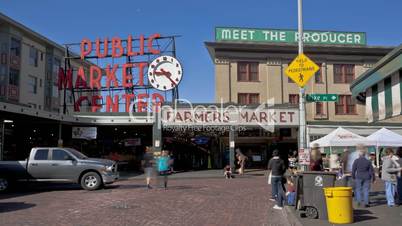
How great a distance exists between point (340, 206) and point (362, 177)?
10.5 ft

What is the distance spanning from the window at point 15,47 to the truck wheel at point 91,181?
103 feet

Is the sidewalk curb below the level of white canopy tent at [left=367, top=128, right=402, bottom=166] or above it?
below

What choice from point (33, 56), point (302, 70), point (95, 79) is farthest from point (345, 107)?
point (33, 56)

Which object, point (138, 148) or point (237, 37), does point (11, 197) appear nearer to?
point (138, 148)

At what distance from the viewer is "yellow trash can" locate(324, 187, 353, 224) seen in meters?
10.3

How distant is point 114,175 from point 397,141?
15.0 meters

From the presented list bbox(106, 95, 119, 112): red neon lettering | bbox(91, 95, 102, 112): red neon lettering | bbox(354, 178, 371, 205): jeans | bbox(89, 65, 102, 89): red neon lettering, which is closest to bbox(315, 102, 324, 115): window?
bbox(106, 95, 119, 112): red neon lettering

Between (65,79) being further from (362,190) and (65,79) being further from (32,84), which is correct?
(362,190)

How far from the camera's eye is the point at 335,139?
81.3 feet

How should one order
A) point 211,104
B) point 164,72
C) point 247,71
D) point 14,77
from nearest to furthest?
point 211,104 < point 164,72 < point 247,71 < point 14,77

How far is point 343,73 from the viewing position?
43.7 metres

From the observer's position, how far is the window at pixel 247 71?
42.4 m

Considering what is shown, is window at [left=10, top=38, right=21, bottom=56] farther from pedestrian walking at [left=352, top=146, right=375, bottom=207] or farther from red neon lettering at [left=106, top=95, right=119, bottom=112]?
pedestrian walking at [left=352, top=146, right=375, bottom=207]

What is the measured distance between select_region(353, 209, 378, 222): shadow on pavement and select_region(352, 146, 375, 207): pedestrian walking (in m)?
0.88
